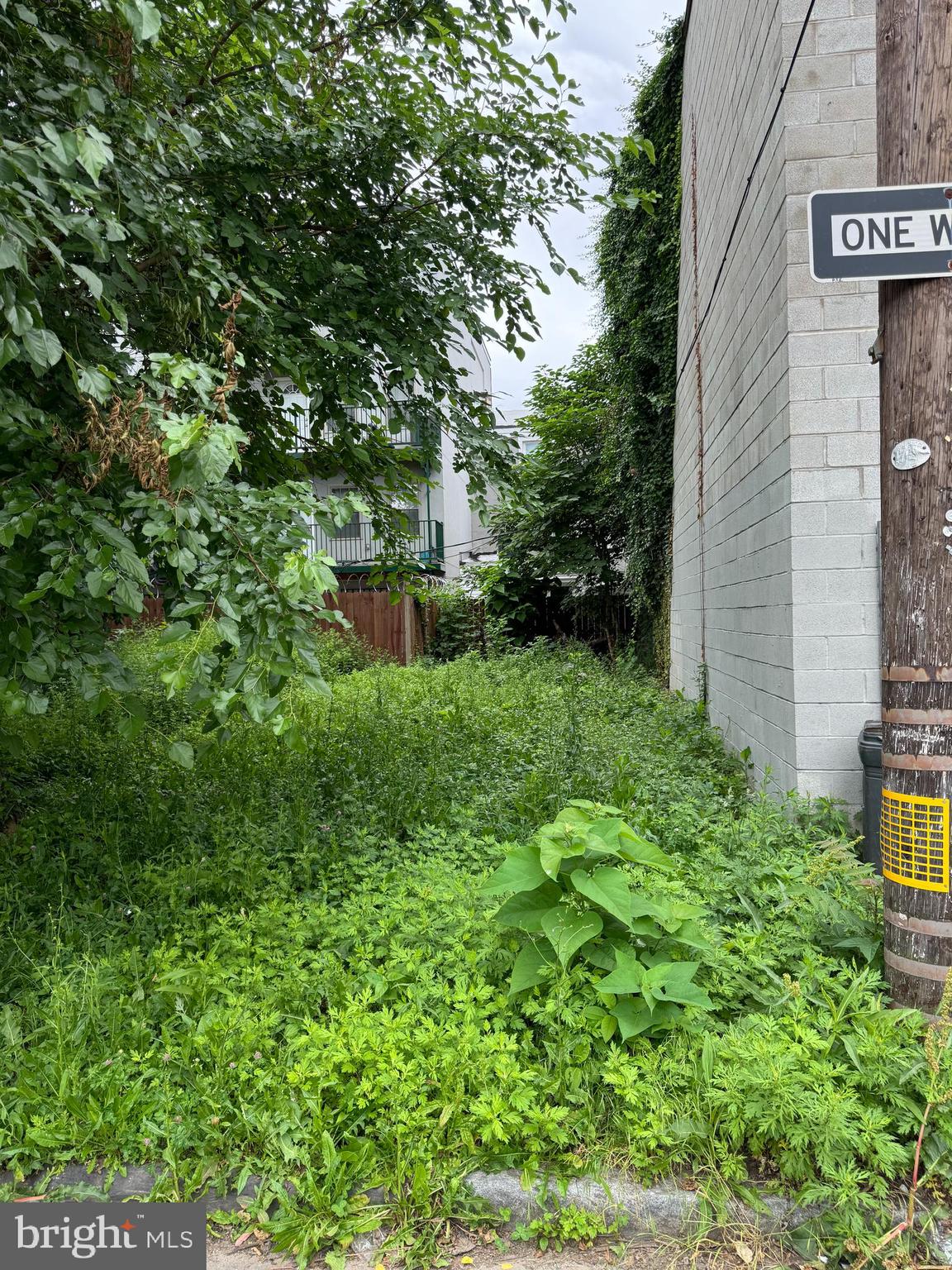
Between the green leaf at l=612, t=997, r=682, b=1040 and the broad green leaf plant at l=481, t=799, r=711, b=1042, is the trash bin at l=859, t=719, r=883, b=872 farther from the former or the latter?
the green leaf at l=612, t=997, r=682, b=1040

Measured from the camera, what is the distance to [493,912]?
3.09 meters

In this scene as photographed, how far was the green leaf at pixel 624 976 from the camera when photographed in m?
2.59

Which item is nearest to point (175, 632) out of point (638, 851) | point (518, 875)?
point (518, 875)

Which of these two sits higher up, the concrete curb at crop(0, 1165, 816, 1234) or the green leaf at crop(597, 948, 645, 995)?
the green leaf at crop(597, 948, 645, 995)

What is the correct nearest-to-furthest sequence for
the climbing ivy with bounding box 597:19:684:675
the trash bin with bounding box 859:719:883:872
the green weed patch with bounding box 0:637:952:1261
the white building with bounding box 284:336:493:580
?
1. the green weed patch with bounding box 0:637:952:1261
2. the trash bin with bounding box 859:719:883:872
3. the climbing ivy with bounding box 597:19:684:675
4. the white building with bounding box 284:336:493:580

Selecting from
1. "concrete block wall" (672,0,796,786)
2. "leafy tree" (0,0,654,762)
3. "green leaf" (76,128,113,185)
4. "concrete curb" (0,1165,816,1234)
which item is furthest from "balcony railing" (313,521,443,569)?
"concrete curb" (0,1165,816,1234)

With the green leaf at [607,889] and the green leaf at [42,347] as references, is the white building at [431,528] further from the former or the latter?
the green leaf at [607,889]

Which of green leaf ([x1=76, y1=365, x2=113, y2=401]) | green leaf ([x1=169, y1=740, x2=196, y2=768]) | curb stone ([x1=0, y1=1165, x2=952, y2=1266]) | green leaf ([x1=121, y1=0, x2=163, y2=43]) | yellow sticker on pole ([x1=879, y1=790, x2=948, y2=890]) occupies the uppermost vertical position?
green leaf ([x1=121, y1=0, x2=163, y2=43])

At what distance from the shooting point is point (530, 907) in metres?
2.83

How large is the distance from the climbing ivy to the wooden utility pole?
8.20 metres

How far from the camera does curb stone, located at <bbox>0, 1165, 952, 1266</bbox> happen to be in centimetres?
216

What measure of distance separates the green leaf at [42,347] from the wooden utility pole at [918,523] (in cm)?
249

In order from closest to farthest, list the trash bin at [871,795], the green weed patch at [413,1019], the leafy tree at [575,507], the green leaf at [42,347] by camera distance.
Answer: the green weed patch at [413,1019], the green leaf at [42,347], the trash bin at [871,795], the leafy tree at [575,507]

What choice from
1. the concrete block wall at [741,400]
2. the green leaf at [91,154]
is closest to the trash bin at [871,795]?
the concrete block wall at [741,400]
